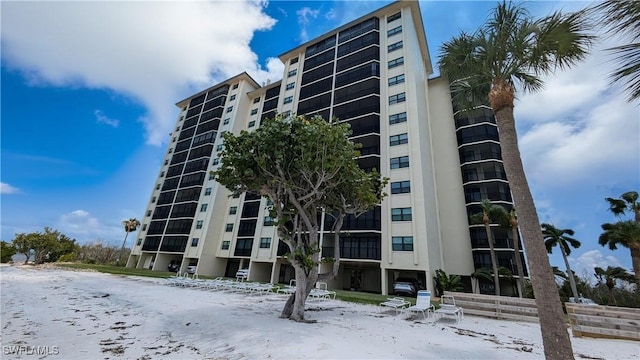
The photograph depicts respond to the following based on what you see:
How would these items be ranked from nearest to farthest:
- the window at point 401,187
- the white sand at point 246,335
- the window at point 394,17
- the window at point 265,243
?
the white sand at point 246,335, the window at point 401,187, the window at point 265,243, the window at point 394,17

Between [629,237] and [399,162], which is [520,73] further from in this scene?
[629,237]

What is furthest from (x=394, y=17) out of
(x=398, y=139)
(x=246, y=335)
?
(x=246, y=335)

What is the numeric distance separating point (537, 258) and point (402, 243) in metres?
20.0

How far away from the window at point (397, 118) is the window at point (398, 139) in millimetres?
1762

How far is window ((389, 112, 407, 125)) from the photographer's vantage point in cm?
2996

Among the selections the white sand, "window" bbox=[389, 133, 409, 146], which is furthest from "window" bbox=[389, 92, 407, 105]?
the white sand

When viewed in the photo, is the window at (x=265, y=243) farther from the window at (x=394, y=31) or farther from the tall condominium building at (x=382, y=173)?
the window at (x=394, y=31)

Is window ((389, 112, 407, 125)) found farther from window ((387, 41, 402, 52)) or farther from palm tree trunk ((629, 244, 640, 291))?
palm tree trunk ((629, 244, 640, 291))

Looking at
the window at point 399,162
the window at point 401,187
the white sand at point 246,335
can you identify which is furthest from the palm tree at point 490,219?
the white sand at point 246,335

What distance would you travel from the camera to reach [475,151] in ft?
104

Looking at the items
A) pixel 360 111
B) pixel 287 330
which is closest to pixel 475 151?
pixel 360 111

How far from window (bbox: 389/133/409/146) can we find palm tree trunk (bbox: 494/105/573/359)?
21.8 metres

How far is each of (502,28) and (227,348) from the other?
39.5ft

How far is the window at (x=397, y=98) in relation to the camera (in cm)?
3086
